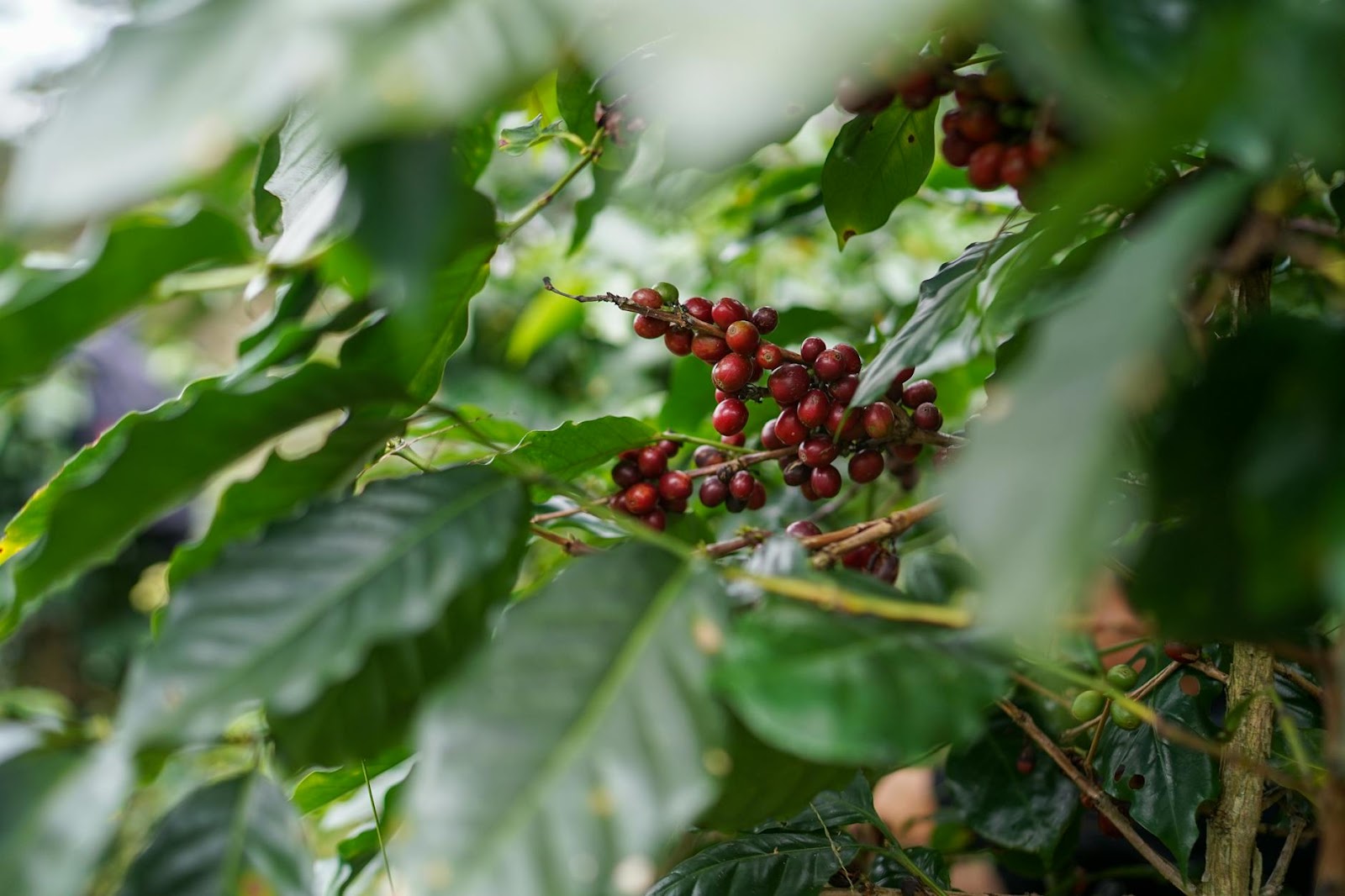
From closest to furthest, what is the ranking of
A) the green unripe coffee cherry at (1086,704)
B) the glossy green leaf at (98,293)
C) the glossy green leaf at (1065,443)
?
the glossy green leaf at (1065,443), the glossy green leaf at (98,293), the green unripe coffee cherry at (1086,704)

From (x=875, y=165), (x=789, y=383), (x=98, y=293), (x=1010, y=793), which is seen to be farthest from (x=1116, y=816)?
(x=98, y=293)

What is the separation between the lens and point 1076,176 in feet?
0.93

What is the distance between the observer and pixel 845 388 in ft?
1.69

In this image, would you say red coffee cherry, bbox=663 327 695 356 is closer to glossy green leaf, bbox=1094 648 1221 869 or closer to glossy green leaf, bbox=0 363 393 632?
glossy green leaf, bbox=0 363 393 632

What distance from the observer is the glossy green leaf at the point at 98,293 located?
0.33 m

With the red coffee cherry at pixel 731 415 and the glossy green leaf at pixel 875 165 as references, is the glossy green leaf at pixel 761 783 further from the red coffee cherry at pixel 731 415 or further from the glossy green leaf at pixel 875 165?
the glossy green leaf at pixel 875 165

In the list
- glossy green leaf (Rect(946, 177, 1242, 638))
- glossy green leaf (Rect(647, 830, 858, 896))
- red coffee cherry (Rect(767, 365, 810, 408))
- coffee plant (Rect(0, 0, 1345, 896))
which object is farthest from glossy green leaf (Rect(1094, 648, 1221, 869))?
glossy green leaf (Rect(946, 177, 1242, 638))

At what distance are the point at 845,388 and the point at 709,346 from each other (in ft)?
0.25

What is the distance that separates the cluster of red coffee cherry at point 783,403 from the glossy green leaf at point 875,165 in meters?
0.11

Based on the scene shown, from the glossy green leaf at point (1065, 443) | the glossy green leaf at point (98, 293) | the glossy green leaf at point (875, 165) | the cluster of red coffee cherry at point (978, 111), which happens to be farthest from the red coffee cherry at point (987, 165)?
the glossy green leaf at point (98, 293)

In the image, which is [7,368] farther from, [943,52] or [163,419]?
[943,52]

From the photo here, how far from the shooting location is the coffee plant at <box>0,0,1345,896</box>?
0.25m

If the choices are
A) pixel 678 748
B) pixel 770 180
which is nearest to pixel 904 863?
pixel 678 748

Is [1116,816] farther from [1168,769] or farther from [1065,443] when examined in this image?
[1065,443]
